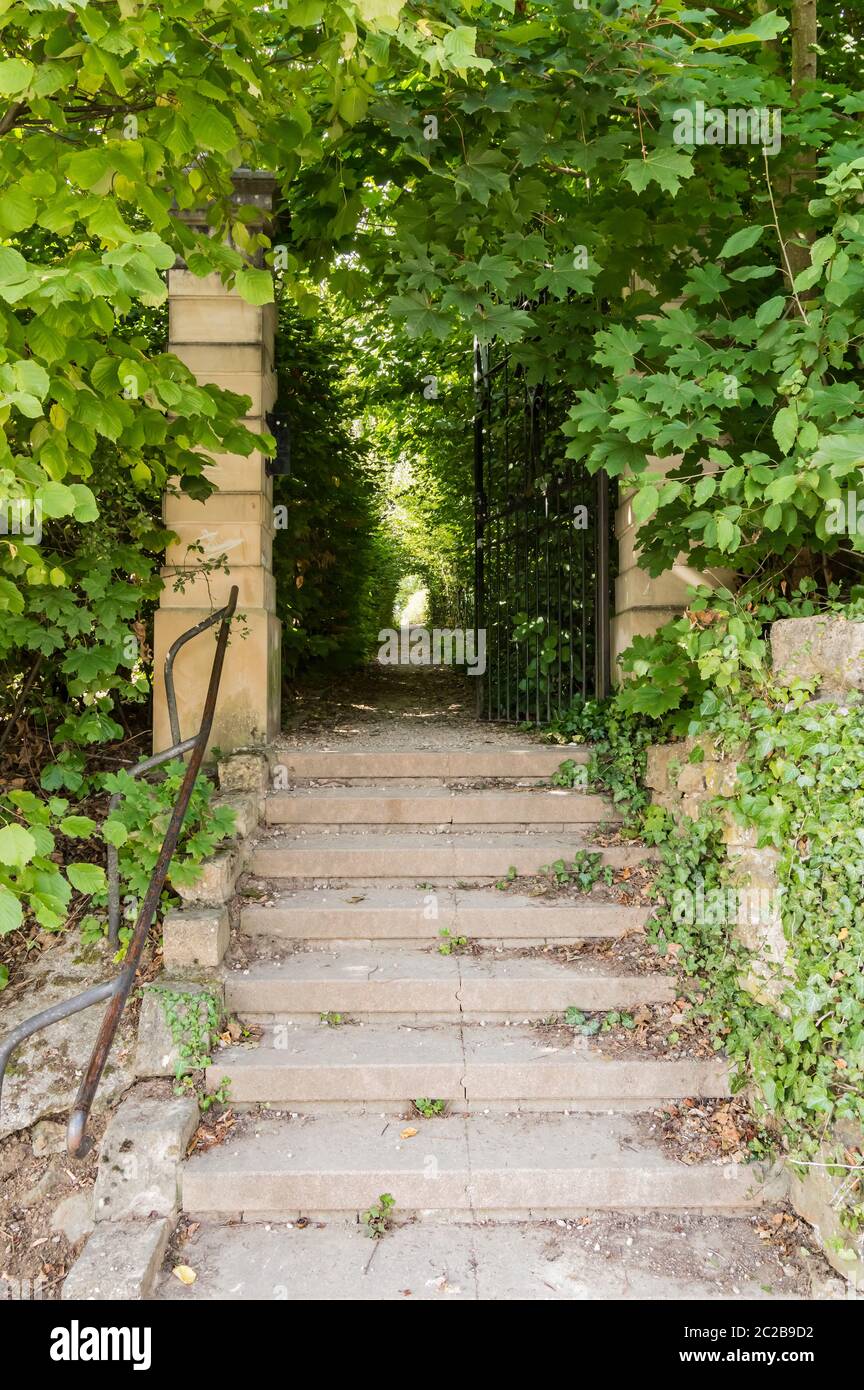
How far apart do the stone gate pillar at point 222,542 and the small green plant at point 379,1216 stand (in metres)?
2.61

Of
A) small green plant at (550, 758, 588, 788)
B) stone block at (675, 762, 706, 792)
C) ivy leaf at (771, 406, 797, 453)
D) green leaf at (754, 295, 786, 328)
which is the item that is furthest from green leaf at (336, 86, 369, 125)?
small green plant at (550, 758, 588, 788)

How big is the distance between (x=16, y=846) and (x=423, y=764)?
10.6 feet

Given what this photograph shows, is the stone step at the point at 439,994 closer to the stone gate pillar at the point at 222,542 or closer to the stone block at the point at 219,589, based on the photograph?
the stone gate pillar at the point at 222,542

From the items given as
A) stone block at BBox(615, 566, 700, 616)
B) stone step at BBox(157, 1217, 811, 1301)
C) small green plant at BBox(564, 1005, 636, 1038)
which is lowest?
stone step at BBox(157, 1217, 811, 1301)

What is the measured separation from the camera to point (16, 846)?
6.37 ft

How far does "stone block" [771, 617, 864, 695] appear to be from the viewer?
288 centimetres

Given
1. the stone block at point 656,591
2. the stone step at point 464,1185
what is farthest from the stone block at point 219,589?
the stone step at point 464,1185

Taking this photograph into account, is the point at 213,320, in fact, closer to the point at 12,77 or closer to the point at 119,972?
the point at 12,77

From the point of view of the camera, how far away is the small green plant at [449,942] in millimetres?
3877

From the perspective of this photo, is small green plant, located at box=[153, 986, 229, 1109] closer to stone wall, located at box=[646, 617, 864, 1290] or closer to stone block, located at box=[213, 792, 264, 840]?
stone block, located at box=[213, 792, 264, 840]

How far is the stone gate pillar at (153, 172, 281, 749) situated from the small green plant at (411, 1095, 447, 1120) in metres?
2.29

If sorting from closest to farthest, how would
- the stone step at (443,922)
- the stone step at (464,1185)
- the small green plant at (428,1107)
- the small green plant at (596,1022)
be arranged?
the stone step at (464,1185)
the small green plant at (428,1107)
the small green plant at (596,1022)
the stone step at (443,922)
